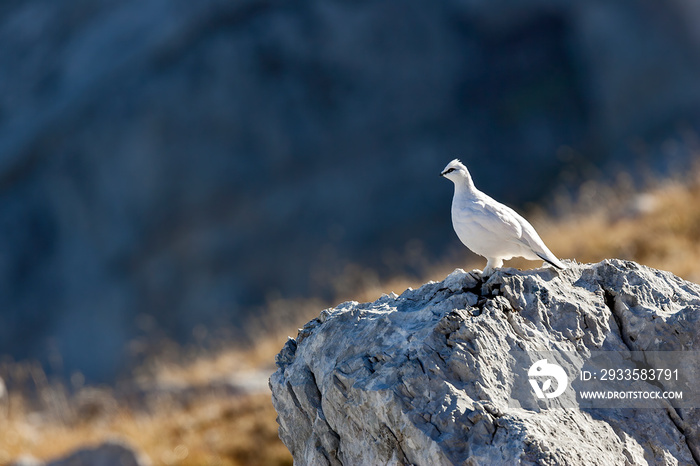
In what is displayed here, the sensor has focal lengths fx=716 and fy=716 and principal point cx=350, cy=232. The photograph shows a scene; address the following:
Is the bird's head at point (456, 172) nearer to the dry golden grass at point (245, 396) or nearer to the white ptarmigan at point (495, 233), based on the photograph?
the white ptarmigan at point (495, 233)

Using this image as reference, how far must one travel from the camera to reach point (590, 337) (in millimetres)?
3449

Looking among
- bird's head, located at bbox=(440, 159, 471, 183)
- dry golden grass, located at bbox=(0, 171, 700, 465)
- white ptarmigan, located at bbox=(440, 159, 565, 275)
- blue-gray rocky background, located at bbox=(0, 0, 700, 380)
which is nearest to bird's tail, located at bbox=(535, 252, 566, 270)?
white ptarmigan, located at bbox=(440, 159, 565, 275)

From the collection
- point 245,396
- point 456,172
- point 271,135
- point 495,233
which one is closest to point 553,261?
point 495,233

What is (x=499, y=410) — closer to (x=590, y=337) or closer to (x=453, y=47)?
(x=590, y=337)

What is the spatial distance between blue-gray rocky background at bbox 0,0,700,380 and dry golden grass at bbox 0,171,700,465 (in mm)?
6533

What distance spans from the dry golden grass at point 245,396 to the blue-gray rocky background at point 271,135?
21.4 feet

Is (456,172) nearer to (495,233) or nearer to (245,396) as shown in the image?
(495,233)

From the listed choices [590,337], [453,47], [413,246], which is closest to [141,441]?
[590,337]

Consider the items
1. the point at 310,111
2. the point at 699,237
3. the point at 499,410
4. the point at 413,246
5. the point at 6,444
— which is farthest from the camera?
the point at 310,111

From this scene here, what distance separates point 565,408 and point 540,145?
1669cm

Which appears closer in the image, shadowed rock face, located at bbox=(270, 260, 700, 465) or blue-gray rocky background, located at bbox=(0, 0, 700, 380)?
shadowed rock face, located at bbox=(270, 260, 700, 465)

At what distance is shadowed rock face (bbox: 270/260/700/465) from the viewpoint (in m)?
2.94

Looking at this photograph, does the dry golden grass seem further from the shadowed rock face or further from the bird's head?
the bird's head

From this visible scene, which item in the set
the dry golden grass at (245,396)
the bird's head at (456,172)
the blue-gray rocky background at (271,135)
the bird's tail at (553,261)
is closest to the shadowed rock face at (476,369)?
the bird's tail at (553,261)
